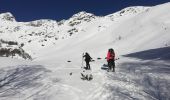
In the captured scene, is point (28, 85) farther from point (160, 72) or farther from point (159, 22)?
point (159, 22)

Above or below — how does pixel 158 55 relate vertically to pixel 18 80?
above

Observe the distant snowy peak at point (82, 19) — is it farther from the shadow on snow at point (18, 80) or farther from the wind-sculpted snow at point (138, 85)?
the wind-sculpted snow at point (138, 85)

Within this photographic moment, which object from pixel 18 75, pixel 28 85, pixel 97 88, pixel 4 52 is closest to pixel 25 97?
pixel 28 85

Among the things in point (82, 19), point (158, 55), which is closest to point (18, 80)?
point (158, 55)

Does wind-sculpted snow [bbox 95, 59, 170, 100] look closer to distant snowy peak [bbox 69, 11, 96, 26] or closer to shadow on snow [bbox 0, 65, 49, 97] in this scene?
shadow on snow [bbox 0, 65, 49, 97]

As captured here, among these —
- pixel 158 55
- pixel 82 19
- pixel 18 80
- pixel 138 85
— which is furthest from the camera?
pixel 82 19

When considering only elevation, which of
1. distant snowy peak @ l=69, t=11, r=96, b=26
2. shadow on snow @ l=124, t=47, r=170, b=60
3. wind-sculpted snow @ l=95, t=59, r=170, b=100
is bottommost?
wind-sculpted snow @ l=95, t=59, r=170, b=100

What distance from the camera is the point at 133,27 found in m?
68.9

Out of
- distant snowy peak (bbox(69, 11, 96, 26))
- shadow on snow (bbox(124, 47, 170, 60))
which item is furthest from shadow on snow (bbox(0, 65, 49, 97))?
distant snowy peak (bbox(69, 11, 96, 26))

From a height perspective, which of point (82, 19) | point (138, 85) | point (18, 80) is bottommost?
point (138, 85)

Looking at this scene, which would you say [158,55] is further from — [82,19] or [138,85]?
[82,19]

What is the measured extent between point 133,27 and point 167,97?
186ft

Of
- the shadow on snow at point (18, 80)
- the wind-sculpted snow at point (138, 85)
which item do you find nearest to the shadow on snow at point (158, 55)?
the wind-sculpted snow at point (138, 85)

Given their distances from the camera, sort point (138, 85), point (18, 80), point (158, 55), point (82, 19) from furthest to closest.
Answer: point (82, 19), point (158, 55), point (18, 80), point (138, 85)
